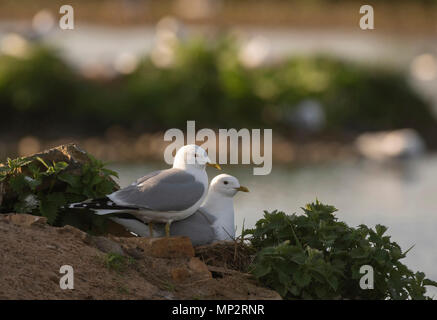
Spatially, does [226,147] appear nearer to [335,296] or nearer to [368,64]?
[368,64]

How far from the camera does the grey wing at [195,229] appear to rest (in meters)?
6.57

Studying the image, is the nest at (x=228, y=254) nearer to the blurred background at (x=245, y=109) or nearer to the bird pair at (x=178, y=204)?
the bird pair at (x=178, y=204)

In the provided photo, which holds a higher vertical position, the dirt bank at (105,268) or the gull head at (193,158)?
the gull head at (193,158)

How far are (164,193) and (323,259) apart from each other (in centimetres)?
116

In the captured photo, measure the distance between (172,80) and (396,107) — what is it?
421cm

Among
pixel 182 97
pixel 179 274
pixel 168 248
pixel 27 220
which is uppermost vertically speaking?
pixel 182 97

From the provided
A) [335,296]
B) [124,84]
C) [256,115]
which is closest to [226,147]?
[256,115]

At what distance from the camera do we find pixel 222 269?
19.8 feet

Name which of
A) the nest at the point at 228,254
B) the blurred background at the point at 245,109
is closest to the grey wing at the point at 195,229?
the nest at the point at 228,254

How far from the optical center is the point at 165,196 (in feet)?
21.1

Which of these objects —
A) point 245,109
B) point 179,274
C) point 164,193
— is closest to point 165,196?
point 164,193

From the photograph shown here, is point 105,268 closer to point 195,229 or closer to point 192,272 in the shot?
point 192,272

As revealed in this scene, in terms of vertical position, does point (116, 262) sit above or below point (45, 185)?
below

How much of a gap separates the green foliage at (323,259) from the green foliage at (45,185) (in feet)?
3.87
